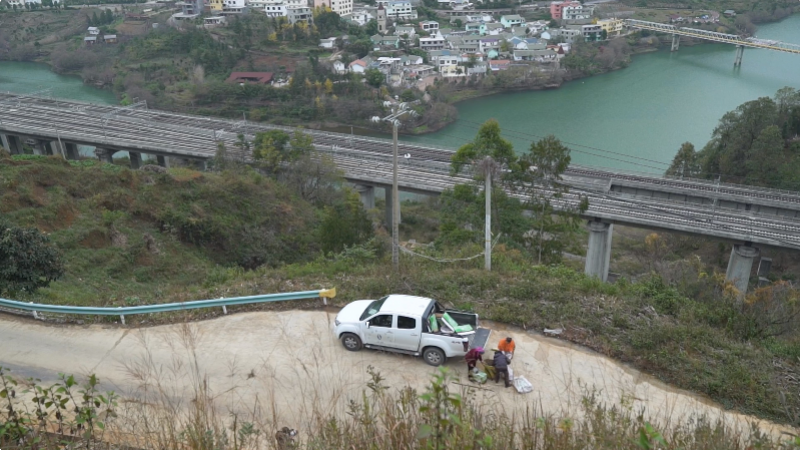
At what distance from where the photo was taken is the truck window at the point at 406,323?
17.0 ft

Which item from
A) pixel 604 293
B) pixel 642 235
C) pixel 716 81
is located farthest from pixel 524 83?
pixel 604 293

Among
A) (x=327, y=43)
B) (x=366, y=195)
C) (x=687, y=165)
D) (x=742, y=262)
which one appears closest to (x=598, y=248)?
(x=742, y=262)

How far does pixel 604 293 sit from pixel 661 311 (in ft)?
1.91

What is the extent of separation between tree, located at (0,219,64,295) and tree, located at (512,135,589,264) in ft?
29.5

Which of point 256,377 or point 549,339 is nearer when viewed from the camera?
point 256,377

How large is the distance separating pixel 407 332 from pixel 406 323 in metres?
0.08

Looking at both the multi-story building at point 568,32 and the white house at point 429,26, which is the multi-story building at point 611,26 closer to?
the multi-story building at point 568,32

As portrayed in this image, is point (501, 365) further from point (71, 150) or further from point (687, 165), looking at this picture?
point (71, 150)

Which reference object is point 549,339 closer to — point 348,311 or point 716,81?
point 348,311

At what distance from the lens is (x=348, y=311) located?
5559mm

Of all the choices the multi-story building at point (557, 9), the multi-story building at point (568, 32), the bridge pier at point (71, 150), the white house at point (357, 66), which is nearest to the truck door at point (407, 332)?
the bridge pier at point (71, 150)

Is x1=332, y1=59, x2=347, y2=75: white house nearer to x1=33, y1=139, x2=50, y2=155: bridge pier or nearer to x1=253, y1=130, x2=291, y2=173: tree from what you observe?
x1=33, y1=139, x2=50, y2=155: bridge pier

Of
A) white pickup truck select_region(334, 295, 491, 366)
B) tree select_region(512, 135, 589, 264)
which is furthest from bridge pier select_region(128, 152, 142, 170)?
white pickup truck select_region(334, 295, 491, 366)

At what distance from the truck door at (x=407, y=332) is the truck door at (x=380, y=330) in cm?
6
